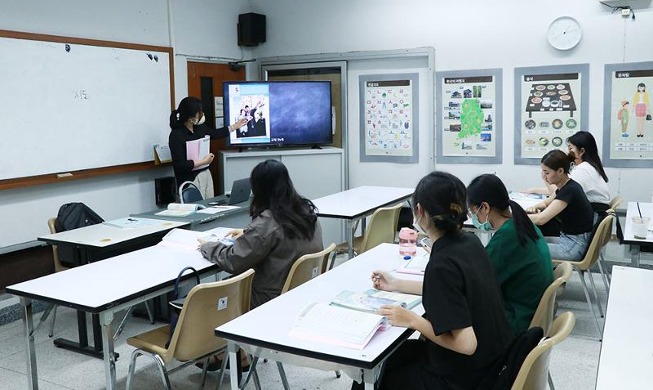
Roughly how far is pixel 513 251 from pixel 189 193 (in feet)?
10.6

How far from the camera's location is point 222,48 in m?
6.62

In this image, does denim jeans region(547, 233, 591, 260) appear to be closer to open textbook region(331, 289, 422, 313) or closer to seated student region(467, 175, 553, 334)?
seated student region(467, 175, 553, 334)

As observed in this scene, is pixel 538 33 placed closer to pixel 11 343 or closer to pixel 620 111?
pixel 620 111

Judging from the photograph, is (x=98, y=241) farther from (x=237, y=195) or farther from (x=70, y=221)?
(x=237, y=195)

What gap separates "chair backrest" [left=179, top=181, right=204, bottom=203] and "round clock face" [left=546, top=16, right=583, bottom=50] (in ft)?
11.2

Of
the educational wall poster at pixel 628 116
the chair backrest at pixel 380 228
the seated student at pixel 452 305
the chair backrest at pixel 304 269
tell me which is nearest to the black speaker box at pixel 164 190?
the chair backrest at pixel 380 228

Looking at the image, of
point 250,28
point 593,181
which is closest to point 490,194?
point 593,181

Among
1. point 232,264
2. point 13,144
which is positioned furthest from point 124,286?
point 13,144

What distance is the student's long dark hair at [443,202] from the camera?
1.95 m

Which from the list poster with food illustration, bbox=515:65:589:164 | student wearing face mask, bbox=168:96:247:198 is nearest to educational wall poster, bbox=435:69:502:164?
poster with food illustration, bbox=515:65:589:164

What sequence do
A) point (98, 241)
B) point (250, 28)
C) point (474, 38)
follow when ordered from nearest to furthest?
point (98, 241)
point (474, 38)
point (250, 28)

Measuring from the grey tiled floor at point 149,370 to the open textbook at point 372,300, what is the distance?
1.05 meters

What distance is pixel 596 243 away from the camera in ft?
12.5

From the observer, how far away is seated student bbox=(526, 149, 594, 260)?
3961mm
